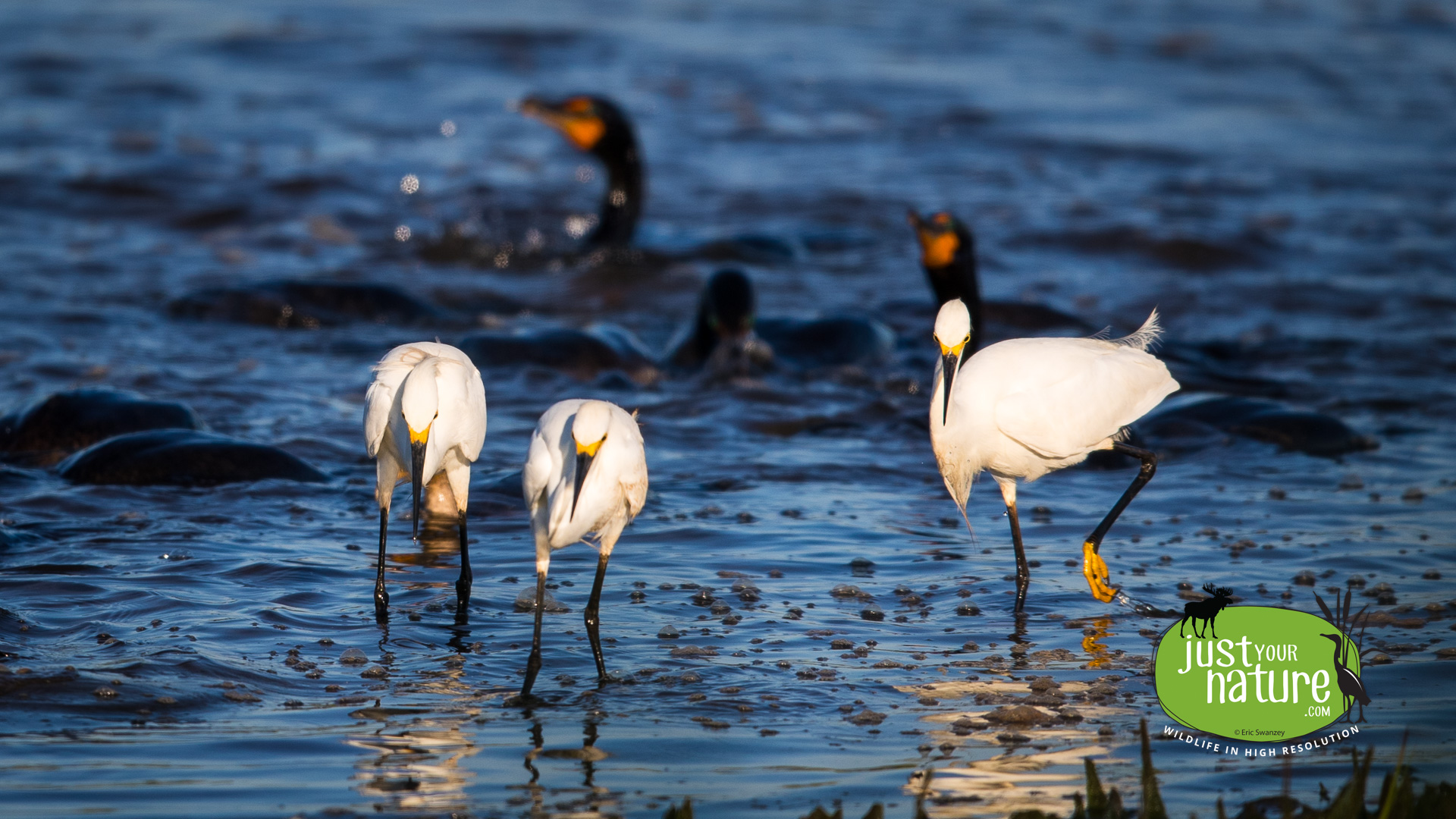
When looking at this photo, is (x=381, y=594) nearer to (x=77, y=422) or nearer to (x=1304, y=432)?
(x=77, y=422)

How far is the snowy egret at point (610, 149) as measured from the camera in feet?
40.6

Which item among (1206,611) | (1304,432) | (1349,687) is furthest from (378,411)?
(1304,432)

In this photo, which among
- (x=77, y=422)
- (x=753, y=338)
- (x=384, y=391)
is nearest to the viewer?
(x=384, y=391)

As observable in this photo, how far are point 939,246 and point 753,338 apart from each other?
1270 millimetres

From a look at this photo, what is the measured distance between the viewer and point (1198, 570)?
5820 millimetres

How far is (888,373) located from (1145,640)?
14.6ft

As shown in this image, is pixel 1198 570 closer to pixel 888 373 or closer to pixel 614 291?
pixel 888 373

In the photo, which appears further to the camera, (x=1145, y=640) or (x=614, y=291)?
(x=614, y=291)

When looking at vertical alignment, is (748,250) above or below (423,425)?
above

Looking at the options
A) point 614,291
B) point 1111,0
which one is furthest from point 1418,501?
point 1111,0

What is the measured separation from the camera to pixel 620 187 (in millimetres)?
12477

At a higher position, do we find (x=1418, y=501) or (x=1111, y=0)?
(x=1111, y=0)

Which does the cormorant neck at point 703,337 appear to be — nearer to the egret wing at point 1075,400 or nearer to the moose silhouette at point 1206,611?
the egret wing at point 1075,400

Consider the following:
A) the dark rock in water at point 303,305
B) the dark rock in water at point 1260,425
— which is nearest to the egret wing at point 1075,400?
the dark rock in water at point 1260,425
